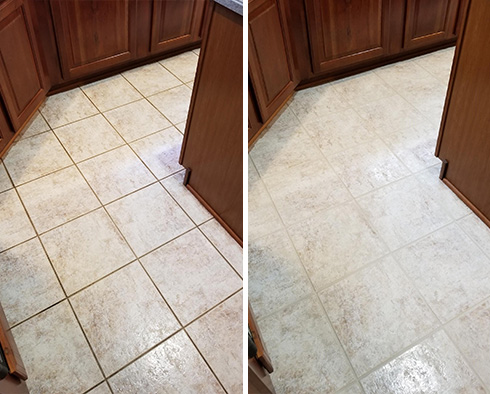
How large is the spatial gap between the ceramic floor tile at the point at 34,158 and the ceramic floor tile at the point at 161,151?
0.39 metres

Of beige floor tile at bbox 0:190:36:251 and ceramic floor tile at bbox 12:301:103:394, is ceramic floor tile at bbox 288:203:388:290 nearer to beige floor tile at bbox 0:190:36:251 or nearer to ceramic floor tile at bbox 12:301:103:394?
ceramic floor tile at bbox 12:301:103:394

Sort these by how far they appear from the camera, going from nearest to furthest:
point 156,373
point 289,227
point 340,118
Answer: point 156,373 < point 289,227 < point 340,118

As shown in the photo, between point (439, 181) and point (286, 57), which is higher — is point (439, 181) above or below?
below

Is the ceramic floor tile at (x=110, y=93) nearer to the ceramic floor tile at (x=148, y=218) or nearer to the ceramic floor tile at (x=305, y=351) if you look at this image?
the ceramic floor tile at (x=148, y=218)

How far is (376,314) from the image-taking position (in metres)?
1.55

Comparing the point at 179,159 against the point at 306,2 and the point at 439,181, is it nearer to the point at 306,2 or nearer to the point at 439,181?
the point at 306,2

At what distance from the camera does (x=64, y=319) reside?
61.4 inches

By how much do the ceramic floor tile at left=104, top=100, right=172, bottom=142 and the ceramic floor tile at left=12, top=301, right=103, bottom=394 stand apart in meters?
1.13

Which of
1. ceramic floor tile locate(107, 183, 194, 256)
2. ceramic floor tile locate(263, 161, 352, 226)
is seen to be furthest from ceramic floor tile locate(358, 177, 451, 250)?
ceramic floor tile locate(107, 183, 194, 256)

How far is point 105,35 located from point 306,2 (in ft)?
4.11

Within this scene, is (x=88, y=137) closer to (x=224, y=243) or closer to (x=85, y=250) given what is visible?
(x=85, y=250)

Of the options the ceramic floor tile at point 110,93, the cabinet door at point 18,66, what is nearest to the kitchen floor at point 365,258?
the ceramic floor tile at point 110,93

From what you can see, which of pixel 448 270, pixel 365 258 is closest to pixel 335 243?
pixel 365 258

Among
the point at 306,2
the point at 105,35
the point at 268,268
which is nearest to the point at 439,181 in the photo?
the point at 268,268
